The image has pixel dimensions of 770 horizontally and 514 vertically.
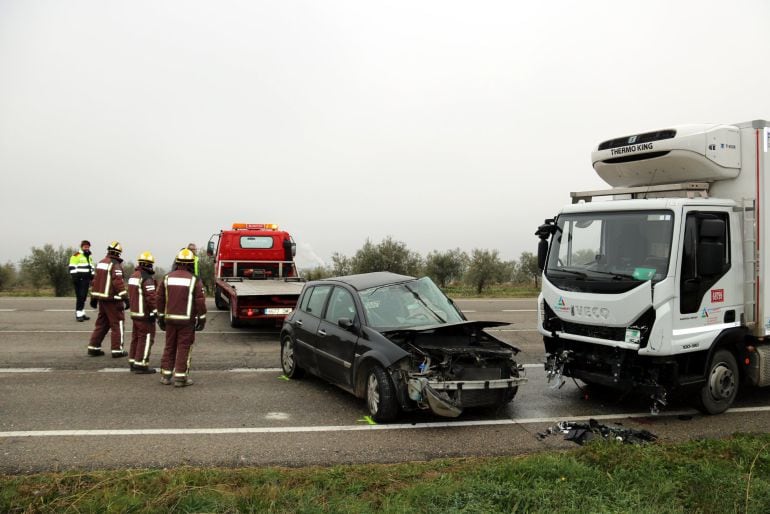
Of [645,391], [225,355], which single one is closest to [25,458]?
[225,355]

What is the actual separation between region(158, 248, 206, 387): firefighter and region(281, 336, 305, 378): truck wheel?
1.28 m

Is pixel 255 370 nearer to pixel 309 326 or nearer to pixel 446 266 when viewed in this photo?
pixel 309 326

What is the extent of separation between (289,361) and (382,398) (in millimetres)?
2695

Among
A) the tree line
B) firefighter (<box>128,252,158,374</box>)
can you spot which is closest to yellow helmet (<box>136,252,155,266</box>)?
firefighter (<box>128,252,158,374</box>)

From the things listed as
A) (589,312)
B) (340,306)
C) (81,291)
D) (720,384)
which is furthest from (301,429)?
(81,291)

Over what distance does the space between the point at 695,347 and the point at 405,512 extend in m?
4.04

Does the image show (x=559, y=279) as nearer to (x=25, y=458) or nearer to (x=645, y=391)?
(x=645, y=391)

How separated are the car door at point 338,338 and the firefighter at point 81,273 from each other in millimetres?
9156

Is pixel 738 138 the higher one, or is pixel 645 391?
pixel 738 138

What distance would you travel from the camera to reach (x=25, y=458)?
530cm

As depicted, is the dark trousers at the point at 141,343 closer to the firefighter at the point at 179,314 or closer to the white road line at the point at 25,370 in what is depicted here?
the firefighter at the point at 179,314

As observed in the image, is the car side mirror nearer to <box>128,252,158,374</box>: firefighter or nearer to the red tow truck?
<box>128,252,158,374</box>: firefighter

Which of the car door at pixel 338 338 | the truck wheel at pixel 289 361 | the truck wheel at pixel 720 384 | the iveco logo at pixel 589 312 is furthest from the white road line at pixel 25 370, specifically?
the truck wheel at pixel 720 384

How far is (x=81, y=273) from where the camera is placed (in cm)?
1471
